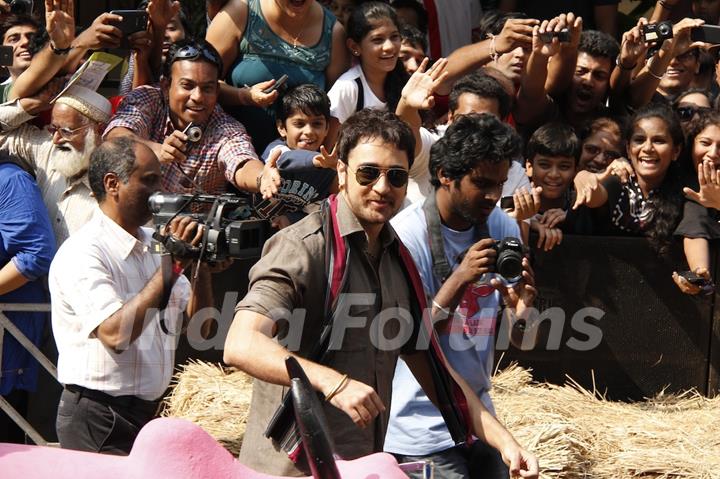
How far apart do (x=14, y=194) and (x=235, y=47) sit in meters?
1.49

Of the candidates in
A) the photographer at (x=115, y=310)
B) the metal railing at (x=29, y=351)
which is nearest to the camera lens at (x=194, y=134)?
the photographer at (x=115, y=310)

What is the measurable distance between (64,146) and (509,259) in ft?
8.87

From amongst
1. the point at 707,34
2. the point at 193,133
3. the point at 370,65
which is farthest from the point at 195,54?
the point at 707,34

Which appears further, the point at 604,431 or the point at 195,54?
the point at 195,54

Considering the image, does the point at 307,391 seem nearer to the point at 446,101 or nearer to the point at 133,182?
the point at 133,182

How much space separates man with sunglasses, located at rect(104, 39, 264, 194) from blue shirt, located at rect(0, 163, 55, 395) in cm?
50

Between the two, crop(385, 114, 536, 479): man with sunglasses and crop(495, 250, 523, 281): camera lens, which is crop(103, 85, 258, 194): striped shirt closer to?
crop(385, 114, 536, 479): man with sunglasses

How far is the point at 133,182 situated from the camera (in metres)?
4.85

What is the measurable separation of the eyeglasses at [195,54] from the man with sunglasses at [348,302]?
2.15 meters

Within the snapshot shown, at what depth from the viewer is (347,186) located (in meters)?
4.08

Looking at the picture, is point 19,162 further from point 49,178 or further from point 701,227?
point 701,227

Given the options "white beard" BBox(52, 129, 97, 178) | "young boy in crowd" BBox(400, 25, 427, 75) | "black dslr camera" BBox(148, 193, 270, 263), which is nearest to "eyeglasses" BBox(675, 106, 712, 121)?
"young boy in crowd" BBox(400, 25, 427, 75)

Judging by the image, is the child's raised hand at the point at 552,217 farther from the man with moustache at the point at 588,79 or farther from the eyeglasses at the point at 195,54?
the eyeglasses at the point at 195,54

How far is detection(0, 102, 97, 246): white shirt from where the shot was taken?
6.10 m
